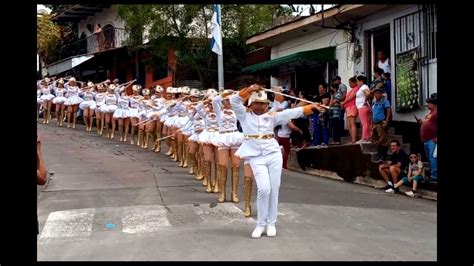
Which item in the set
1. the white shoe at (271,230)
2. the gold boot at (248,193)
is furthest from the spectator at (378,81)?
the white shoe at (271,230)

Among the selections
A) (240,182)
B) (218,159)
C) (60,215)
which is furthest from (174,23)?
(60,215)

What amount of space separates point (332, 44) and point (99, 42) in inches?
736

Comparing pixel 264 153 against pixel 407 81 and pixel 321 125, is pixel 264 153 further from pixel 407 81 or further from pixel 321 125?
pixel 321 125

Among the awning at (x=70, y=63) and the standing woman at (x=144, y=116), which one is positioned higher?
the awning at (x=70, y=63)

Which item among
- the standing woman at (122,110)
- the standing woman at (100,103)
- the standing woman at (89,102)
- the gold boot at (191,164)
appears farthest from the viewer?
the standing woman at (89,102)

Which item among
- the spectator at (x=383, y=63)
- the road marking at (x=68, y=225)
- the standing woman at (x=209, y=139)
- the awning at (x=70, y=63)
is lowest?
the road marking at (x=68, y=225)

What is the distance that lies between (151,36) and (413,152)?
13266 millimetres

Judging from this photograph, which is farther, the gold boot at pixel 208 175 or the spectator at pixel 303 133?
the spectator at pixel 303 133

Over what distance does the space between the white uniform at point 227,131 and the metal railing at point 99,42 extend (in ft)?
64.1

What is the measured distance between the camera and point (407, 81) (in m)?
15.9

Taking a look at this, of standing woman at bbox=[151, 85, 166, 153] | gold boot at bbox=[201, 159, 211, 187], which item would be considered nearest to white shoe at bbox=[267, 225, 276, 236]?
gold boot at bbox=[201, 159, 211, 187]

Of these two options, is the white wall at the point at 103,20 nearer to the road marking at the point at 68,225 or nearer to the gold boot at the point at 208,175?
the gold boot at the point at 208,175

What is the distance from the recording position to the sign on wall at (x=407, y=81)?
614 inches
